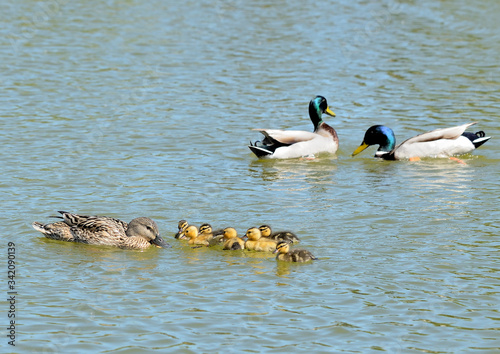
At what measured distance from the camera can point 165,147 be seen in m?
17.0

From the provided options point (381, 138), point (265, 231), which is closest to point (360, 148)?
point (381, 138)

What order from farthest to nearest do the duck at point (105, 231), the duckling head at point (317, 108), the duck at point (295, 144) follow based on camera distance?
the duckling head at point (317, 108) < the duck at point (295, 144) < the duck at point (105, 231)

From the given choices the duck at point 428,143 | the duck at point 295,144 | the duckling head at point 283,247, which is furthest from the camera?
the duck at point 295,144

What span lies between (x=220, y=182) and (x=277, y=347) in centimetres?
657

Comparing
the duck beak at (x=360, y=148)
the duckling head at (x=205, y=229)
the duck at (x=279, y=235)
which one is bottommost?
the duck at (x=279, y=235)

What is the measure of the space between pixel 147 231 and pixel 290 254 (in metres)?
1.81

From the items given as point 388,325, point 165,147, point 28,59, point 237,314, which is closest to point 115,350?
point 237,314

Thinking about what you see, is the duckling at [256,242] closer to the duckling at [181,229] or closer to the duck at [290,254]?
the duck at [290,254]

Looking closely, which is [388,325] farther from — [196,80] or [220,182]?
[196,80]

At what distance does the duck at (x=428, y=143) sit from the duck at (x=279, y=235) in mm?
6162

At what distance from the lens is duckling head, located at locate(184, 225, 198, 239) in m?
11.1

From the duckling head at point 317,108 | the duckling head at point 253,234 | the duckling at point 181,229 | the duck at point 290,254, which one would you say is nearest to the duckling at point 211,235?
the duckling at point 181,229

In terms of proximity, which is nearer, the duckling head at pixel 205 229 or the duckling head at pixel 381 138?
the duckling head at pixel 205 229

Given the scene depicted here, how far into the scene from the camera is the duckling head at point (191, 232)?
11.1m
